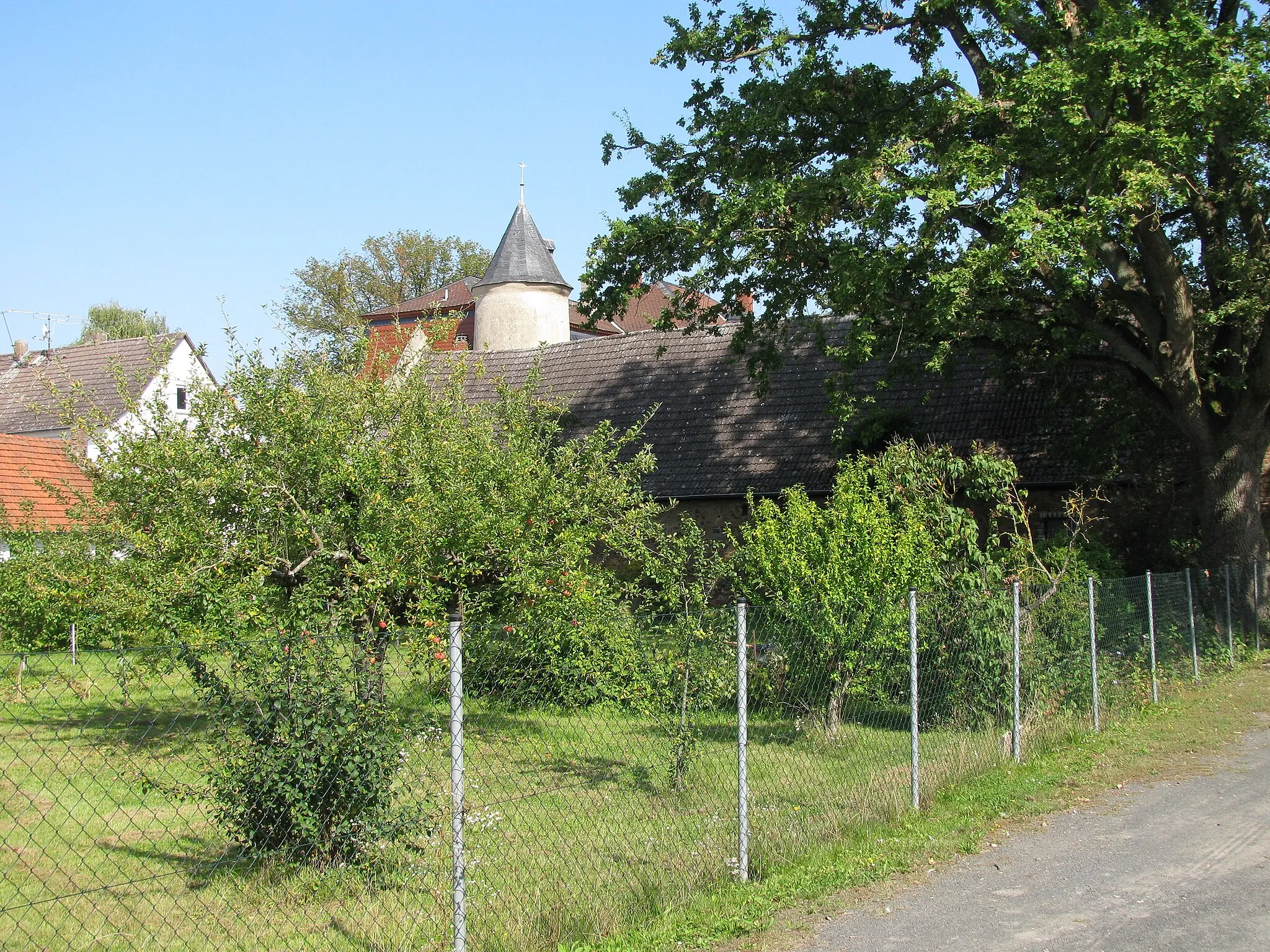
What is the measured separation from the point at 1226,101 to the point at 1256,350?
470cm

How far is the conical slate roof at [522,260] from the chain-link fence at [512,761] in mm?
32888

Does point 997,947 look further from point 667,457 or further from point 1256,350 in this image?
point 667,457

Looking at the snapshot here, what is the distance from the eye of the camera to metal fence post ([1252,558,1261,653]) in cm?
1728

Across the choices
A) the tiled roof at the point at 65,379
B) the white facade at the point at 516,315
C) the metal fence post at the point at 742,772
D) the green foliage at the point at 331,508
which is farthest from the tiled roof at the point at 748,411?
the tiled roof at the point at 65,379

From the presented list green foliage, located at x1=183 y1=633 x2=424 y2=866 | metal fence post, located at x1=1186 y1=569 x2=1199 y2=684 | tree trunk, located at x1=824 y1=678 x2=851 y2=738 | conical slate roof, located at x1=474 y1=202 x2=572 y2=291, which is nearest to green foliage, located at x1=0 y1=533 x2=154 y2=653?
green foliage, located at x1=183 y1=633 x2=424 y2=866

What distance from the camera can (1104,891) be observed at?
660cm

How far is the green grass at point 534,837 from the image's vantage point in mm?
5895

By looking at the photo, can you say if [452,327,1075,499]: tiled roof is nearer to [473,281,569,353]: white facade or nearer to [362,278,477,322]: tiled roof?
[473,281,569,353]: white facade

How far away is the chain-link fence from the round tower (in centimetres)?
3181

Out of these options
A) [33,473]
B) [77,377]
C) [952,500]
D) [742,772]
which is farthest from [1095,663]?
[77,377]

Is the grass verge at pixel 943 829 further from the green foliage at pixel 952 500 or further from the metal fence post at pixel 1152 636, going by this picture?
the green foliage at pixel 952 500

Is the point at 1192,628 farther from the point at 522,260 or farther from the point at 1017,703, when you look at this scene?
the point at 522,260

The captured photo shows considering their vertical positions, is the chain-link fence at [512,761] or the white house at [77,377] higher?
the white house at [77,377]

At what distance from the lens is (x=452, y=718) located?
16.2 feet
